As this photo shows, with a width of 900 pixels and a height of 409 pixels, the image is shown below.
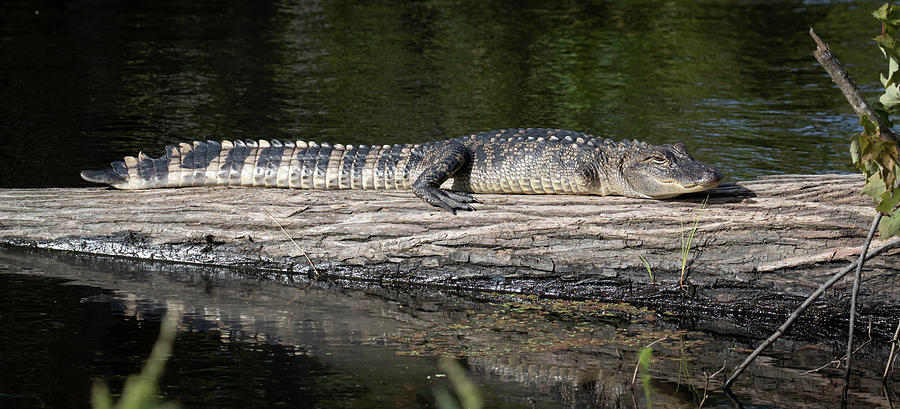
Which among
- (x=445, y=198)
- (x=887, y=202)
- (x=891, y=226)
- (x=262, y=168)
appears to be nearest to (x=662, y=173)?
(x=445, y=198)

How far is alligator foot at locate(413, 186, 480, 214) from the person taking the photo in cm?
542

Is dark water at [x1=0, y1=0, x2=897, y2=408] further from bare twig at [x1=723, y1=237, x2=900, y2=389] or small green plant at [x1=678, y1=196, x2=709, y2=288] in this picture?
small green plant at [x1=678, y1=196, x2=709, y2=288]

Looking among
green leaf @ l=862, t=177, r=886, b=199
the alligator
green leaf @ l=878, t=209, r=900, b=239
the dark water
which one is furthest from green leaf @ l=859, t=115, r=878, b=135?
the alligator

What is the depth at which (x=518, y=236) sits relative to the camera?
5.20 meters

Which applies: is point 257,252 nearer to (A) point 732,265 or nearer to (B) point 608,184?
(B) point 608,184

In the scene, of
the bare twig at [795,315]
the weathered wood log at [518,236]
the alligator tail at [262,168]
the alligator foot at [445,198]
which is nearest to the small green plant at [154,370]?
the weathered wood log at [518,236]

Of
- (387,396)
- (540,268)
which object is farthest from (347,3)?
(387,396)

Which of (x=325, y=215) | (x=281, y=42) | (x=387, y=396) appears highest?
(x=281, y=42)

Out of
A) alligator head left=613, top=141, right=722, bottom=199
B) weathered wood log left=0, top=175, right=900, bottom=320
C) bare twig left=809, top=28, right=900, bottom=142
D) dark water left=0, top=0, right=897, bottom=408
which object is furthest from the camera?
alligator head left=613, top=141, right=722, bottom=199

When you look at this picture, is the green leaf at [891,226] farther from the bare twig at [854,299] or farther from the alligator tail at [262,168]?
the alligator tail at [262,168]

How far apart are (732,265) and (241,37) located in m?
12.3

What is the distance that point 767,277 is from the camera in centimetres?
493

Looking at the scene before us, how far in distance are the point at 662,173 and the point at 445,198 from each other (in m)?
1.34

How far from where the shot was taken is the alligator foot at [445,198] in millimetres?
5422
